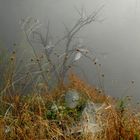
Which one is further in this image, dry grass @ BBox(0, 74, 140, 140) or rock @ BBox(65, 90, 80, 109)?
rock @ BBox(65, 90, 80, 109)

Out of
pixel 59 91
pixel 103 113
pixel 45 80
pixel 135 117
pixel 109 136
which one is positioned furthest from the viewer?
pixel 45 80

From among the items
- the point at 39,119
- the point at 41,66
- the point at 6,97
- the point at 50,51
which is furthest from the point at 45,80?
the point at 39,119

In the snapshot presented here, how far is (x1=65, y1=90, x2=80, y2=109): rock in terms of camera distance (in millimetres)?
6211

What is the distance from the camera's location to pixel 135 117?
3994 millimetres

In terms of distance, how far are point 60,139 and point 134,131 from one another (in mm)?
507

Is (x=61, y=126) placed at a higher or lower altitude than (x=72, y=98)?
lower

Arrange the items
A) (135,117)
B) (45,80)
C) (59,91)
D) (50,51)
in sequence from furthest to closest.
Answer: (50,51) → (45,80) → (59,91) → (135,117)

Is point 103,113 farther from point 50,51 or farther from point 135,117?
point 50,51

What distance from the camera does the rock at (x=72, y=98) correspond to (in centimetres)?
621

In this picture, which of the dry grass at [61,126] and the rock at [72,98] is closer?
the dry grass at [61,126]

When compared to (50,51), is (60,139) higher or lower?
lower

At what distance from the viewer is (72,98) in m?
6.40

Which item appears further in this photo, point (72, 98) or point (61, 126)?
point (72, 98)

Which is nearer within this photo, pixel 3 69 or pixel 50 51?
pixel 3 69
